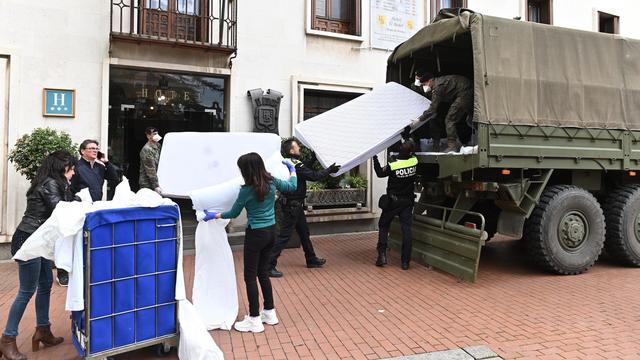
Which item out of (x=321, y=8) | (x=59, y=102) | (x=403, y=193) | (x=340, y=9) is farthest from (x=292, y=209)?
(x=340, y=9)

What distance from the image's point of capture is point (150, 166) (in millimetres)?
7250

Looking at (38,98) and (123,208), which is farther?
(38,98)

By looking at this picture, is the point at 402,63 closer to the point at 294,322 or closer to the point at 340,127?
the point at 340,127

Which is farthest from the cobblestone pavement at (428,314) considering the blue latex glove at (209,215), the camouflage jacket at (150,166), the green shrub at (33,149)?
the camouflage jacket at (150,166)

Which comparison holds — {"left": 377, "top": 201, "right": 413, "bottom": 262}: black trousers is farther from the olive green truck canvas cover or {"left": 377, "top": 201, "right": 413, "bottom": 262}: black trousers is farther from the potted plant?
the potted plant

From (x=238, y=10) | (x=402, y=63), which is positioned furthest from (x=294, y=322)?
(x=238, y=10)

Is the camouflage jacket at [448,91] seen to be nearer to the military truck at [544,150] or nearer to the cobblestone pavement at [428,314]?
the military truck at [544,150]

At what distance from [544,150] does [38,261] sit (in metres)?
5.58

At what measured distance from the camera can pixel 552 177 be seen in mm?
6301

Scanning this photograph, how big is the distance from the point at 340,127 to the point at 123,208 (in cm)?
346

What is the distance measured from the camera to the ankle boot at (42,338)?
147 inches

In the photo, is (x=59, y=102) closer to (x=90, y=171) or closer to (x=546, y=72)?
(x=90, y=171)

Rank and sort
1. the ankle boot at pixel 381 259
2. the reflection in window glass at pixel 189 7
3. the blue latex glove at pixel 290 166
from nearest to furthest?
the blue latex glove at pixel 290 166, the ankle boot at pixel 381 259, the reflection in window glass at pixel 189 7

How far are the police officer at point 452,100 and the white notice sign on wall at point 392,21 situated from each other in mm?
3873
